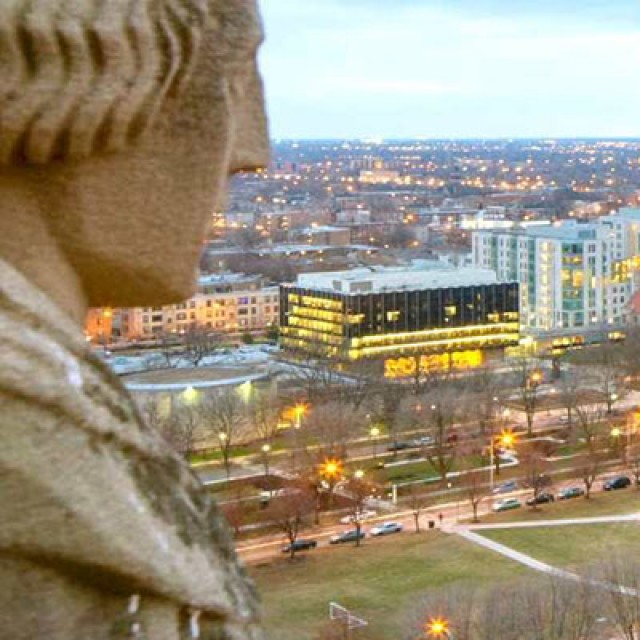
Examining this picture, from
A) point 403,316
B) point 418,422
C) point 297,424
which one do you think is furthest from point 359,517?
point 403,316

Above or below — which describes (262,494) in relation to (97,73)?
below

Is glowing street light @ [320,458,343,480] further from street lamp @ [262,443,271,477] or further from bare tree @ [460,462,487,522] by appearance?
bare tree @ [460,462,487,522]

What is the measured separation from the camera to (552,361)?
31844 mm

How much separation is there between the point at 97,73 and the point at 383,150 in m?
165

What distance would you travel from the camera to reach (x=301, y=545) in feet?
54.4

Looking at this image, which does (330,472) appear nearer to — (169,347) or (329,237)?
(169,347)

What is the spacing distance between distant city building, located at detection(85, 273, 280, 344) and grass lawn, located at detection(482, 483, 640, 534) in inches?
737

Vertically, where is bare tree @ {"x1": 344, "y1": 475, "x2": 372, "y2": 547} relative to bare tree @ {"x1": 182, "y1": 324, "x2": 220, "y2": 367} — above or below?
above

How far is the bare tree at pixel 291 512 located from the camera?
16627mm

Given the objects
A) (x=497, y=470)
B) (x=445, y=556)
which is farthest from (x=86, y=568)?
(x=497, y=470)

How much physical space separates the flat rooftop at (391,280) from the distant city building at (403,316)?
0.02 metres

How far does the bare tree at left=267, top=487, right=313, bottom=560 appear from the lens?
16.6m

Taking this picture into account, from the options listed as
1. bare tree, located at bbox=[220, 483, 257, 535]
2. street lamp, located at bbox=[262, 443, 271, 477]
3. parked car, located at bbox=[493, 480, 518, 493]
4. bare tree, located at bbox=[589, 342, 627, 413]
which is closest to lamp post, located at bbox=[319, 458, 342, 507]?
bare tree, located at bbox=[220, 483, 257, 535]

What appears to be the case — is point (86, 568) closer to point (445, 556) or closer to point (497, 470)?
point (445, 556)
